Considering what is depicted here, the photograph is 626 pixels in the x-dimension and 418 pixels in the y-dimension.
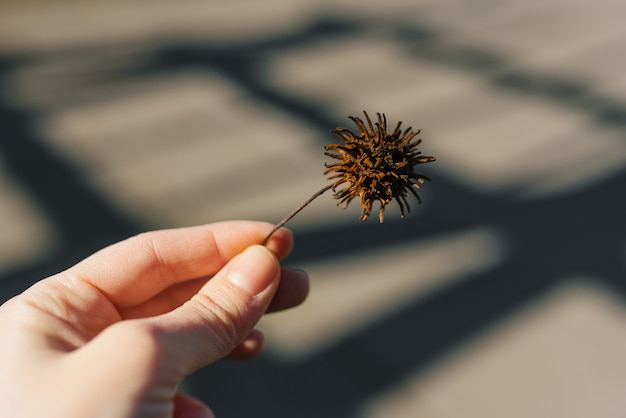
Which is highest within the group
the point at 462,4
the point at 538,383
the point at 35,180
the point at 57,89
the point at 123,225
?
the point at 462,4

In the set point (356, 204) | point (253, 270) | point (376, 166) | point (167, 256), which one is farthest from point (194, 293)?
point (356, 204)

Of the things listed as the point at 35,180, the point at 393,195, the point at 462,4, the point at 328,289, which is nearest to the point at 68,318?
the point at 393,195

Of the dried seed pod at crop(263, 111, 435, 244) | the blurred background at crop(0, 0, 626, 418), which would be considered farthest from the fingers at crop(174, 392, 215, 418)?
the blurred background at crop(0, 0, 626, 418)

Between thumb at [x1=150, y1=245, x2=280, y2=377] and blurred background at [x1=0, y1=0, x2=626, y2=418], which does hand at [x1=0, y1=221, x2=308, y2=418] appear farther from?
blurred background at [x1=0, y1=0, x2=626, y2=418]

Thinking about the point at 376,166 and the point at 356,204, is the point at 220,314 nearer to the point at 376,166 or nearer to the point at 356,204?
the point at 376,166

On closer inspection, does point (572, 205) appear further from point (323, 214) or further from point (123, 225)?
point (123, 225)

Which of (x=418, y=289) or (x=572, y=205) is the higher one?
(x=572, y=205)

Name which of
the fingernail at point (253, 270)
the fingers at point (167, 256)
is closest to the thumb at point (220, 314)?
the fingernail at point (253, 270)
